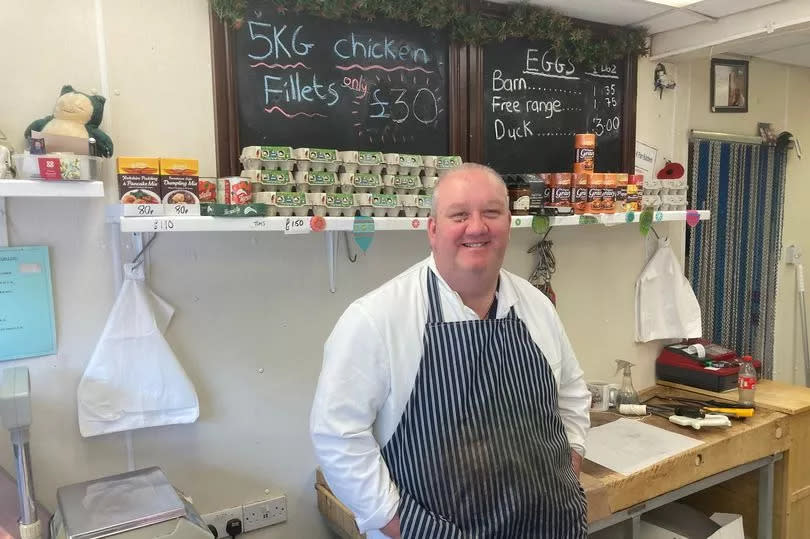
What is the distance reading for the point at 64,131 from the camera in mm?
1489

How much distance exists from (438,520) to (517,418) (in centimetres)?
29

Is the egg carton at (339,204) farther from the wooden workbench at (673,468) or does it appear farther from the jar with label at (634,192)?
the jar with label at (634,192)

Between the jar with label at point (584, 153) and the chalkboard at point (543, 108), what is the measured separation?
0.14 meters

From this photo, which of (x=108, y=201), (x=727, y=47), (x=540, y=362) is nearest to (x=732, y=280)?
(x=727, y=47)

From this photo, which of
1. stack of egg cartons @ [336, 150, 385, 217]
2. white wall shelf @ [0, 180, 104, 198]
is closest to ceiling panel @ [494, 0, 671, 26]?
stack of egg cartons @ [336, 150, 385, 217]

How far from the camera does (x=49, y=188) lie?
4.66 feet

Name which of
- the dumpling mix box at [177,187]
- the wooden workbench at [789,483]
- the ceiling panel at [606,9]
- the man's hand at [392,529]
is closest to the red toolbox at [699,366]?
the wooden workbench at [789,483]

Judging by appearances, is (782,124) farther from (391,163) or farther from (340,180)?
(340,180)

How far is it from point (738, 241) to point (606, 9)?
151 centimetres

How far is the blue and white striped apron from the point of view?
54.4 inches

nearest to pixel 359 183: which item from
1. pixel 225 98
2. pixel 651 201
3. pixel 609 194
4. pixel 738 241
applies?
pixel 225 98

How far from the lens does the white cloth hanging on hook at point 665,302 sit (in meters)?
2.92

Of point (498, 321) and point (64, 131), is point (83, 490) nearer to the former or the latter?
point (64, 131)

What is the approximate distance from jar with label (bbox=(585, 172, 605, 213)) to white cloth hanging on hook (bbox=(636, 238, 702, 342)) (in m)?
0.70
